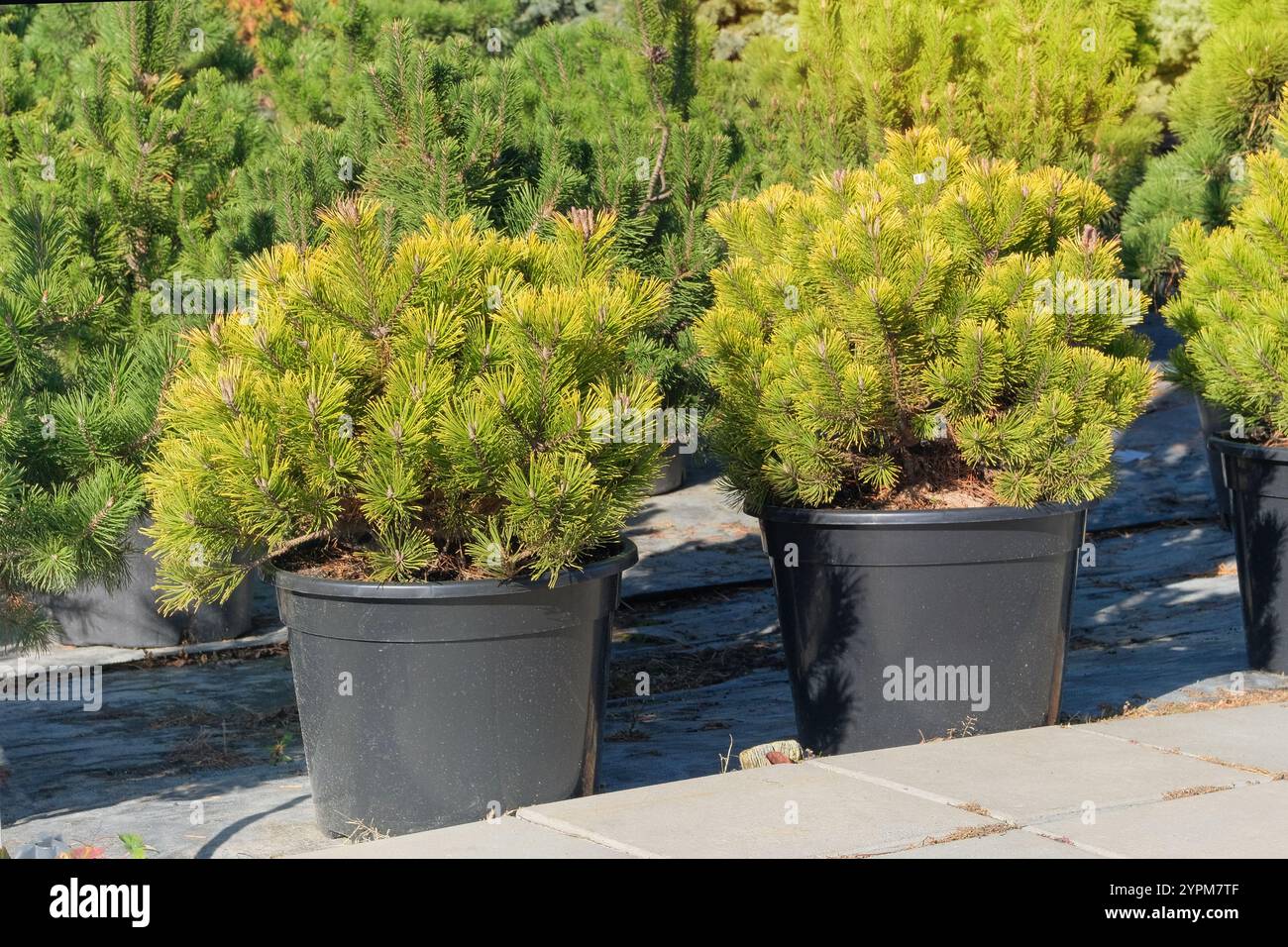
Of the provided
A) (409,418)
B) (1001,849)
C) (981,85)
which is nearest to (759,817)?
(1001,849)

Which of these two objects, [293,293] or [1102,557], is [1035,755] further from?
[1102,557]

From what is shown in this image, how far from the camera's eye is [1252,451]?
16.3 ft

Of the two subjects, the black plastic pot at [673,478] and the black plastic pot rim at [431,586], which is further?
the black plastic pot at [673,478]

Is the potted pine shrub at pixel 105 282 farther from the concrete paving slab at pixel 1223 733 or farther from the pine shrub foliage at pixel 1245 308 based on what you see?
the pine shrub foliage at pixel 1245 308

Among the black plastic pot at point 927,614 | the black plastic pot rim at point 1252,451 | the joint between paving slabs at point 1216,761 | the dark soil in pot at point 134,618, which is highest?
the black plastic pot rim at point 1252,451

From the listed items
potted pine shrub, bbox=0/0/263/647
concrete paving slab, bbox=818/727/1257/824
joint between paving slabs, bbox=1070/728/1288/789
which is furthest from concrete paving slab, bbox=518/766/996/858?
potted pine shrub, bbox=0/0/263/647

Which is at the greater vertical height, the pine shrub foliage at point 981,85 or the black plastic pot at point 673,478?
the pine shrub foliage at point 981,85

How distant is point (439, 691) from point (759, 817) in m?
0.86

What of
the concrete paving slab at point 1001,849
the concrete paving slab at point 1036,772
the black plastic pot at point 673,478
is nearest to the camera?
the concrete paving slab at point 1001,849

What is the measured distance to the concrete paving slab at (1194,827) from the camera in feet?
10.1

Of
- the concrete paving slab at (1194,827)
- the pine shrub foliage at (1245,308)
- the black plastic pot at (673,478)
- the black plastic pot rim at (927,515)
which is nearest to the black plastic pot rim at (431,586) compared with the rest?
the black plastic pot rim at (927,515)

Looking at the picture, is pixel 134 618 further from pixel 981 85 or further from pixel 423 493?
pixel 981 85

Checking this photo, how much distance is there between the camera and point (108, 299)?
16.9 feet

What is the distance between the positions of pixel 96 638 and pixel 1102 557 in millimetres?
5783
